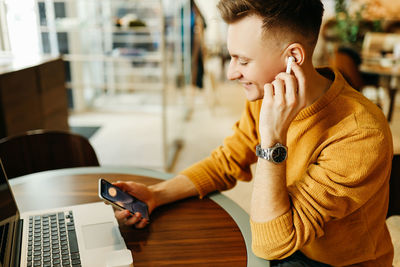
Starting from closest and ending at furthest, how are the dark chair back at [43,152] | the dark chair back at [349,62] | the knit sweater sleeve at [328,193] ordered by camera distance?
1. the knit sweater sleeve at [328,193]
2. the dark chair back at [43,152]
3. the dark chair back at [349,62]

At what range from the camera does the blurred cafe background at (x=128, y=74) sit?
2713 mm

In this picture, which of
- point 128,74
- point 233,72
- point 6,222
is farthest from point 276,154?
point 128,74

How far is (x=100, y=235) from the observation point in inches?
35.9

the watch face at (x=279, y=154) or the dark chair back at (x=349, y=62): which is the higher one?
the watch face at (x=279, y=154)

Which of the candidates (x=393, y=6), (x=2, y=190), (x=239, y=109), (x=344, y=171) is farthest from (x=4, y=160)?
(x=393, y=6)

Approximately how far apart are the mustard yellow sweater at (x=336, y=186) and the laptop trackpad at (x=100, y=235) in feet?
1.16

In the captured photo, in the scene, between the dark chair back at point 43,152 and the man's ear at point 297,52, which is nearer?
the man's ear at point 297,52

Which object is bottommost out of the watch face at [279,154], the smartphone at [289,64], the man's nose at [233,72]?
the watch face at [279,154]

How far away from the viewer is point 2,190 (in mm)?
878

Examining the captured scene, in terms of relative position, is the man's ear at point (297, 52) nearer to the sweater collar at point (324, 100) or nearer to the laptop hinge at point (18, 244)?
the sweater collar at point (324, 100)

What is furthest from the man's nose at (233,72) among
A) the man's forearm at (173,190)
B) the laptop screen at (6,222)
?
the laptop screen at (6,222)

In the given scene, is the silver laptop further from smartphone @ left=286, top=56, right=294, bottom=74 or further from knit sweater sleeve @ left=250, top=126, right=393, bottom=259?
smartphone @ left=286, top=56, right=294, bottom=74

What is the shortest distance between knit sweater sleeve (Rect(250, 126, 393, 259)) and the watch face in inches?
3.5

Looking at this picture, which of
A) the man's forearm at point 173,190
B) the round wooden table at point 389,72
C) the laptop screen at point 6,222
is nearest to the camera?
the laptop screen at point 6,222
